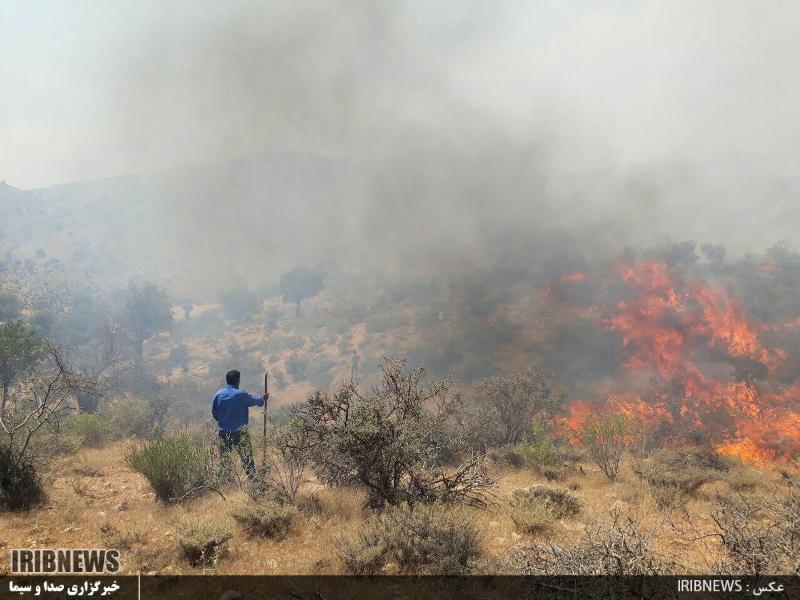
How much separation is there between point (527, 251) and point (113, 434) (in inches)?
2232

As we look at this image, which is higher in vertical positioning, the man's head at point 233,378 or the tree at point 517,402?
the man's head at point 233,378

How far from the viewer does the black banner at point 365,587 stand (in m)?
3.65

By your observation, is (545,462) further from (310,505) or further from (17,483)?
(17,483)

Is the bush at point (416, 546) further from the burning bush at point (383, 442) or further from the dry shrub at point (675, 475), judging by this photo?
the dry shrub at point (675, 475)

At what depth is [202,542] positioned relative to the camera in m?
5.24

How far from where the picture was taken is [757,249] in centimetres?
5303

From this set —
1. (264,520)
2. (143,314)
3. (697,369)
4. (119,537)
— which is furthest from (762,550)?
(143,314)

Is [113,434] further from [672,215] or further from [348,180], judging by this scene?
[348,180]

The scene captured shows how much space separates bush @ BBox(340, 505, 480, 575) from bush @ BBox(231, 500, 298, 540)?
1441 millimetres

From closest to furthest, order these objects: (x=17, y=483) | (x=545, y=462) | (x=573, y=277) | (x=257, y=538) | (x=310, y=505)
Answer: (x=257, y=538) < (x=17, y=483) < (x=310, y=505) < (x=545, y=462) < (x=573, y=277)

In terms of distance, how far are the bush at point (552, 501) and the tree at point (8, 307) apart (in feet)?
165

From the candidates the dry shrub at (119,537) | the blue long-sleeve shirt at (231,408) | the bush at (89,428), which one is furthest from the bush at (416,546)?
the bush at (89,428)

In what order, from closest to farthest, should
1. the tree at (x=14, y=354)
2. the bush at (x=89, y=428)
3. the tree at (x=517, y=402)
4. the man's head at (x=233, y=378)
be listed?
the man's head at (x=233, y=378) → the bush at (x=89, y=428) → the tree at (x=517, y=402) → the tree at (x=14, y=354)

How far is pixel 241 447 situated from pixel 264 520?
90.1 inches
